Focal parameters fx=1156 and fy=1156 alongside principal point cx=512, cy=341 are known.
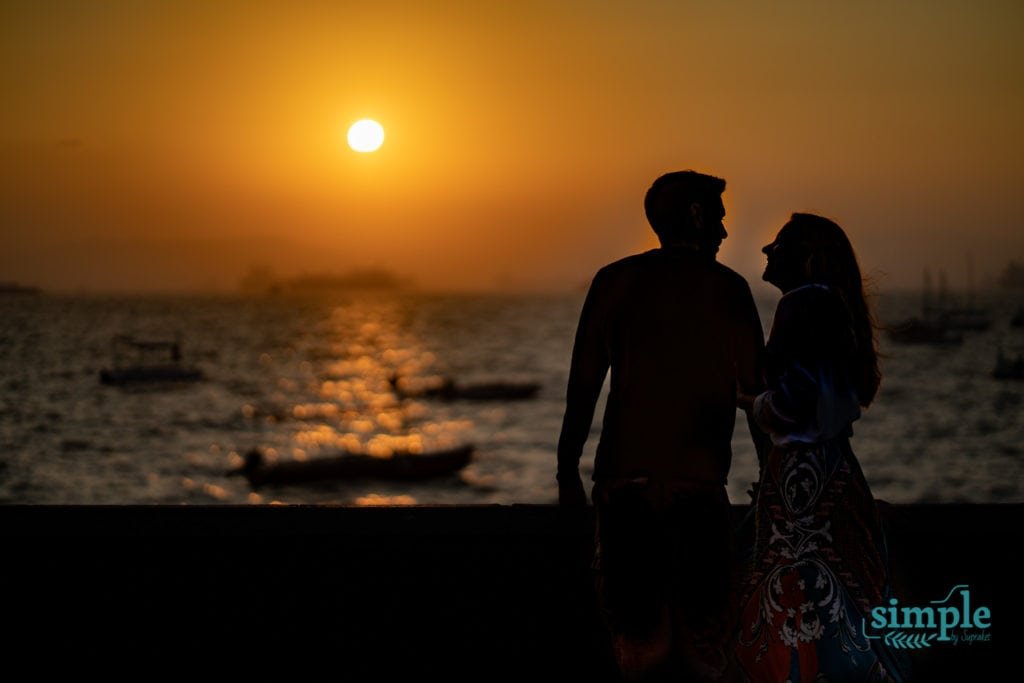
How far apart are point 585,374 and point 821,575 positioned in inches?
40.4

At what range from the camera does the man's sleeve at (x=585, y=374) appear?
382 centimetres

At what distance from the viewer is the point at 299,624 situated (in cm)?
482

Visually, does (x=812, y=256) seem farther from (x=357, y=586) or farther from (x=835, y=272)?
(x=357, y=586)

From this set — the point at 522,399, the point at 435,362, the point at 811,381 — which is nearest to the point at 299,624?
the point at 811,381

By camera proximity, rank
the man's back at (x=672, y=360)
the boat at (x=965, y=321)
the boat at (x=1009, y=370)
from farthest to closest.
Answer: the boat at (x=965, y=321) → the boat at (x=1009, y=370) → the man's back at (x=672, y=360)

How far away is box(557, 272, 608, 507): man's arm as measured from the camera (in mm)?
3822

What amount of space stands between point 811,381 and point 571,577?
1.80 m

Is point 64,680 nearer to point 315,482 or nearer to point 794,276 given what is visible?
point 794,276

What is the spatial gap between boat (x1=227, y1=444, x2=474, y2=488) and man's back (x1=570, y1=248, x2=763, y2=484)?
39.5m

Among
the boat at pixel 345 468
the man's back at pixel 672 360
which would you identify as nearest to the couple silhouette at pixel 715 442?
the man's back at pixel 672 360

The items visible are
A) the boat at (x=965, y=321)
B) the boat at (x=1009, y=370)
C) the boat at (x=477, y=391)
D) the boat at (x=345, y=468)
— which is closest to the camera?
the boat at (x=345, y=468)

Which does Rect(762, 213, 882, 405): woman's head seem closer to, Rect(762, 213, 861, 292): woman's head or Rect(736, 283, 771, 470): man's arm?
Rect(762, 213, 861, 292): woman's head

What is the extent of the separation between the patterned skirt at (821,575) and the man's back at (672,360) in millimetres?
284

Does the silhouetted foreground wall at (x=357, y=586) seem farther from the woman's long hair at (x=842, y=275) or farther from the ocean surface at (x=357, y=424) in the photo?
the ocean surface at (x=357, y=424)
